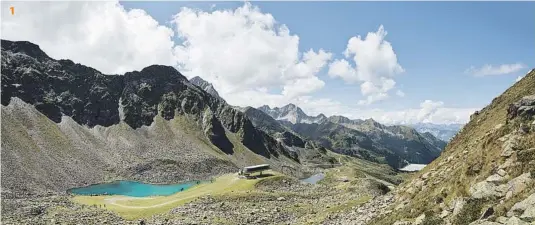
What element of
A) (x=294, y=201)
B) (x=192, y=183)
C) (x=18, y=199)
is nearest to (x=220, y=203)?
(x=294, y=201)

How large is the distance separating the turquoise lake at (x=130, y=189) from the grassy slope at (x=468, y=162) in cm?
12291

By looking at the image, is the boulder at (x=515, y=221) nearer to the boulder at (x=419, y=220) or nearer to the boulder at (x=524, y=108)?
the boulder at (x=419, y=220)

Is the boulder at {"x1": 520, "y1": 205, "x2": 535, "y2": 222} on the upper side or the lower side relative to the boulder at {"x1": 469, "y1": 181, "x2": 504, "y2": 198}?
lower

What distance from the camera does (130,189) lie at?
170000 mm

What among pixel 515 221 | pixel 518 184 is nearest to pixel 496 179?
pixel 518 184

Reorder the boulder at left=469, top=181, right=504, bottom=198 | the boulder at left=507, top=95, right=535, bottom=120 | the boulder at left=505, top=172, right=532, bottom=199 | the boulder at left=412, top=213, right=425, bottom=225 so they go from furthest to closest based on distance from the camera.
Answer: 1. the boulder at left=507, top=95, right=535, bottom=120
2. the boulder at left=412, top=213, right=425, bottom=225
3. the boulder at left=469, top=181, right=504, bottom=198
4. the boulder at left=505, top=172, right=532, bottom=199

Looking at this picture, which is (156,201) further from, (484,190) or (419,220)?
(484,190)

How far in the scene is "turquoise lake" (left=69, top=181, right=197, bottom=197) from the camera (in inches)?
6240

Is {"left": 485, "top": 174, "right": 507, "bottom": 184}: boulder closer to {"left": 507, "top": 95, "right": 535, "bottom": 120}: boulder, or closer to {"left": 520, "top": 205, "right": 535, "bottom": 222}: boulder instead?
{"left": 520, "top": 205, "right": 535, "bottom": 222}: boulder

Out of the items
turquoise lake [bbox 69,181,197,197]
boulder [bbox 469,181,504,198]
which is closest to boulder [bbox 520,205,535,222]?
boulder [bbox 469,181,504,198]

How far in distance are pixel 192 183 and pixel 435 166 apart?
15635cm

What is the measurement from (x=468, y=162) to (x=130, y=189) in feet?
514

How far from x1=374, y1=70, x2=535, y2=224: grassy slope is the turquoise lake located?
123m

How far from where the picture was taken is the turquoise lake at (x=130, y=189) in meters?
158
